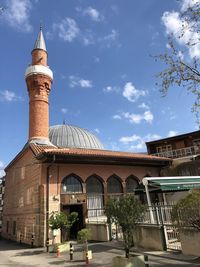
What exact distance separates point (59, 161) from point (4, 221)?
14.0m

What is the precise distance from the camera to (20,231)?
19.8 meters

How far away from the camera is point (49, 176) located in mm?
16312

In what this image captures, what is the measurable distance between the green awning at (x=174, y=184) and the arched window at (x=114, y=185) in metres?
5.21

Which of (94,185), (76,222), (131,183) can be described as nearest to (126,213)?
(76,222)

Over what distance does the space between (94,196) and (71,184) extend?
1933mm

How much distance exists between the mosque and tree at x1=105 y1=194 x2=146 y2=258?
7603 millimetres

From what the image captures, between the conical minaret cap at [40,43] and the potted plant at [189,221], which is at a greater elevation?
the conical minaret cap at [40,43]

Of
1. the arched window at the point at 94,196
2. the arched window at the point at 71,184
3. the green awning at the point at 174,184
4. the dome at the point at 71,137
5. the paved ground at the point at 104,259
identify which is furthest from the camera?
the dome at the point at 71,137

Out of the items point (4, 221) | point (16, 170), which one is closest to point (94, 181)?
point (16, 170)

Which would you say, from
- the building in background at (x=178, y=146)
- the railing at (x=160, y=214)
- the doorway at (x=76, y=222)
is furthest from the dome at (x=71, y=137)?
the railing at (x=160, y=214)

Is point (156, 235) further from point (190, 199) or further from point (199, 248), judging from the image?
point (190, 199)

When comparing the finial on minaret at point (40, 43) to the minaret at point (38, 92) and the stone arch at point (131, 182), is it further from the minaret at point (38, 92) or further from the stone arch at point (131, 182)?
the stone arch at point (131, 182)

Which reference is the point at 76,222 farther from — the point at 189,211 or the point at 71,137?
the point at 71,137

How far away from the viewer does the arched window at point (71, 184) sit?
16844 millimetres
